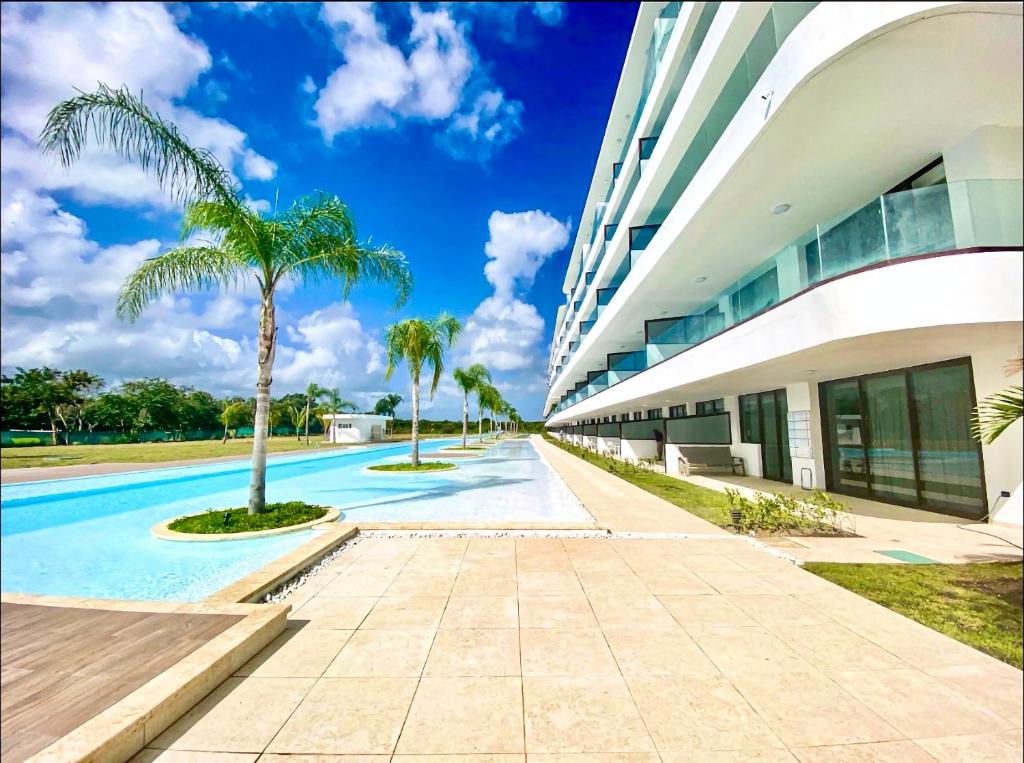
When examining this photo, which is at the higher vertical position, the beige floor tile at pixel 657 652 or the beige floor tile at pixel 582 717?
the beige floor tile at pixel 582 717

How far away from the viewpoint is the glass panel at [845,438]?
10.4m

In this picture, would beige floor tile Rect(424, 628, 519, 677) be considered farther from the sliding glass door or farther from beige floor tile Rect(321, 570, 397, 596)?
the sliding glass door

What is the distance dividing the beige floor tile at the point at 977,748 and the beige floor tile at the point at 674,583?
2340 mm

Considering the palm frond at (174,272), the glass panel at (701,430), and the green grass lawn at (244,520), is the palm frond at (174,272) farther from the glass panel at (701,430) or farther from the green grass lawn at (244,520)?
the glass panel at (701,430)

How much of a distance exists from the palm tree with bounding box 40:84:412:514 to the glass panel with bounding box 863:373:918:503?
12.2m

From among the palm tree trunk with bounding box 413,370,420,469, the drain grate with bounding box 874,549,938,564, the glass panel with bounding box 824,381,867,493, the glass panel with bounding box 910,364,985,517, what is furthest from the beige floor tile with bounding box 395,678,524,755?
the palm tree trunk with bounding box 413,370,420,469

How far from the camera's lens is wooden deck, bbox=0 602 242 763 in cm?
342

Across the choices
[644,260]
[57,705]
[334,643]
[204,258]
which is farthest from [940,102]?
[204,258]

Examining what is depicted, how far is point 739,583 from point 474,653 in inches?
135

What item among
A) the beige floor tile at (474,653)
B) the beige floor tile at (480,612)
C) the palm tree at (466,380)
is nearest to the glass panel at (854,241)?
the beige floor tile at (480,612)

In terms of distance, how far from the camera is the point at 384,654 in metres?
3.51

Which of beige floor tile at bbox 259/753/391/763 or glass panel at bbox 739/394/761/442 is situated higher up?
glass panel at bbox 739/394/761/442

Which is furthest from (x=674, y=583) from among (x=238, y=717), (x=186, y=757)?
(x=186, y=757)

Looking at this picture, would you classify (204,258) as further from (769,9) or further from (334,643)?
(769,9)
